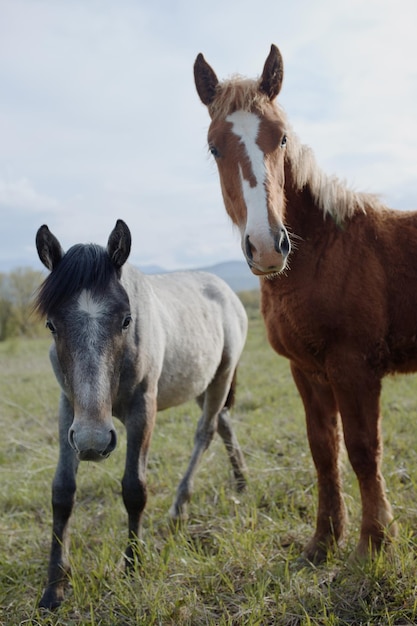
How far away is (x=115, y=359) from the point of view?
2951mm

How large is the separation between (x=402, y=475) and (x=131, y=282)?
277cm

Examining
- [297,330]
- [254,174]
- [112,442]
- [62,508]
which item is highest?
[254,174]

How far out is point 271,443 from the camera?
221 inches

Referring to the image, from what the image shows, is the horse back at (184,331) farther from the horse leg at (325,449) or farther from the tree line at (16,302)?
the tree line at (16,302)

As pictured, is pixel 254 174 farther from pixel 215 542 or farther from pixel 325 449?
pixel 215 542

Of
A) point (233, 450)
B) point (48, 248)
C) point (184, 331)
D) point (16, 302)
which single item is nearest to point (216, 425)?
point (233, 450)

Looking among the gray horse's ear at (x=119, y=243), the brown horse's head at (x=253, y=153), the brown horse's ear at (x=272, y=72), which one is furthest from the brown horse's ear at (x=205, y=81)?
the gray horse's ear at (x=119, y=243)

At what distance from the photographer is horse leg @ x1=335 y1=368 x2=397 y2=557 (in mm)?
3045

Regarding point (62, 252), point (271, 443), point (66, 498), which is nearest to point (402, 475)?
point (271, 443)

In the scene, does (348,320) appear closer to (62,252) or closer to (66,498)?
(62,252)

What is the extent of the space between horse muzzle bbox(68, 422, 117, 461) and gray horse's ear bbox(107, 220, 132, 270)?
3.35 feet

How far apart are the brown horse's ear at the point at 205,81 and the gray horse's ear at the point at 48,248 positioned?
128 cm

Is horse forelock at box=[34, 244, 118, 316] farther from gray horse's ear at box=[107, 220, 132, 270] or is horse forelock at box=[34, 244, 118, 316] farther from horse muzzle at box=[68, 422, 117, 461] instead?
horse muzzle at box=[68, 422, 117, 461]

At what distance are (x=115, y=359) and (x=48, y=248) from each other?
761 millimetres
